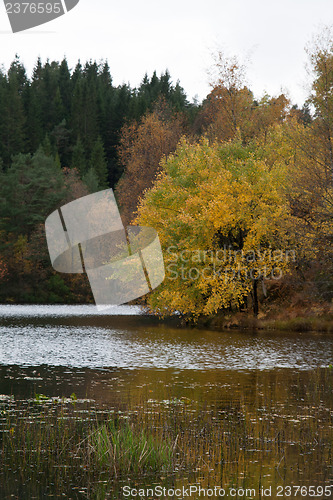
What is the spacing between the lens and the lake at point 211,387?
406 inches

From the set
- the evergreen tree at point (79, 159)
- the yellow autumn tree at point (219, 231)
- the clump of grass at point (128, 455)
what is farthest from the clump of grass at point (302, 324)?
the evergreen tree at point (79, 159)

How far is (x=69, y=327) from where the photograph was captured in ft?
141

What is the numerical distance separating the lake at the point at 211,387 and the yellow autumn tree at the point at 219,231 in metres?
3.81

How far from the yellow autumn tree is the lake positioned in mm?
3809

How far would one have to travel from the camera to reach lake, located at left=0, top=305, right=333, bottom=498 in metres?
10.3

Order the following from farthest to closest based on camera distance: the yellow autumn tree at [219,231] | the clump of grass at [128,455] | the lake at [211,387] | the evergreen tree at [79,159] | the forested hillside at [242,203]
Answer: the evergreen tree at [79,159]
the yellow autumn tree at [219,231]
the forested hillside at [242,203]
the lake at [211,387]
the clump of grass at [128,455]

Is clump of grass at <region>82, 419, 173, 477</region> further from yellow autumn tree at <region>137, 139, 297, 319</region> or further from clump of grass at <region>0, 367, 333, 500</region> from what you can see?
yellow autumn tree at <region>137, 139, 297, 319</region>

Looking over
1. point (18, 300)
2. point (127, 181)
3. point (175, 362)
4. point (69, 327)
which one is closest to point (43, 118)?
point (18, 300)

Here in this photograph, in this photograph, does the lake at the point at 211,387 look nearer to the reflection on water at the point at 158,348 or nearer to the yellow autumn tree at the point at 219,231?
the reflection on water at the point at 158,348

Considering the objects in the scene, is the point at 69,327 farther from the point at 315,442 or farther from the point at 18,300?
the point at 18,300

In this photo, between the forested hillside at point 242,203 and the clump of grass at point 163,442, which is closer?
the clump of grass at point 163,442

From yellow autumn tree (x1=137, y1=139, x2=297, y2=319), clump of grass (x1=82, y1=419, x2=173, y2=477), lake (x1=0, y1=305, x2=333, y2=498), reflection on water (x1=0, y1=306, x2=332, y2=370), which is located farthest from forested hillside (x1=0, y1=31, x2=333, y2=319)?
clump of grass (x1=82, y1=419, x2=173, y2=477)

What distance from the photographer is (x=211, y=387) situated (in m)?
19.1

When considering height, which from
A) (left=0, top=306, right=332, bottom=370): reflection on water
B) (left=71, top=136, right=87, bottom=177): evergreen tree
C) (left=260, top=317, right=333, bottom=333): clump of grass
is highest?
(left=71, top=136, right=87, bottom=177): evergreen tree
